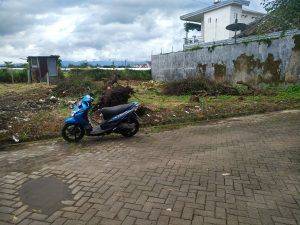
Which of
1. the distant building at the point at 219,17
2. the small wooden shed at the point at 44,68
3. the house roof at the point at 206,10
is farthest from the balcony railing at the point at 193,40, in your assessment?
the small wooden shed at the point at 44,68

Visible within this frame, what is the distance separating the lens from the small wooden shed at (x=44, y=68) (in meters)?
24.7

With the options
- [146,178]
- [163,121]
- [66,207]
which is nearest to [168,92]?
[163,121]

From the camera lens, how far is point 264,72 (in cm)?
1575

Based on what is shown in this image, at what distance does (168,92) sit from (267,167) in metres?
11.0

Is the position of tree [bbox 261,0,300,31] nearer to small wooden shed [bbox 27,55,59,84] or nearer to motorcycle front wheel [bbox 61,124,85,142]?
motorcycle front wheel [bbox 61,124,85,142]

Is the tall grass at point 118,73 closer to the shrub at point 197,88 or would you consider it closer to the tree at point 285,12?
the shrub at point 197,88

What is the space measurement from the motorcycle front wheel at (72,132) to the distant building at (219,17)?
28.1m

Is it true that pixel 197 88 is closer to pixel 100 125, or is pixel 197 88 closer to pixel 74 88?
pixel 74 88

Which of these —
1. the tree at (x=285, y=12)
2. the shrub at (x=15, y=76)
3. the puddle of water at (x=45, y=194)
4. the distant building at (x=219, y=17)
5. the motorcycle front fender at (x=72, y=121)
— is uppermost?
the distant building at (x=219, y=17)

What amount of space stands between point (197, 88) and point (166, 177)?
37.0ft

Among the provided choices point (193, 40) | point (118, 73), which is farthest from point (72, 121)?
point (193, 40)

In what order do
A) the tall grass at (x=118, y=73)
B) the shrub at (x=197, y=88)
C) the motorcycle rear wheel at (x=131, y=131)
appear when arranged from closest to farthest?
the motorcycle rear wheel at (x=131, y=131) → the shrub at (x=197, y=88) → the tall grass at (x=118, y=73)

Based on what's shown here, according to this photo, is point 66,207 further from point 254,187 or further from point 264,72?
point 264,72

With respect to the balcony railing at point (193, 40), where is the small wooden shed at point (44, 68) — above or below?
below
